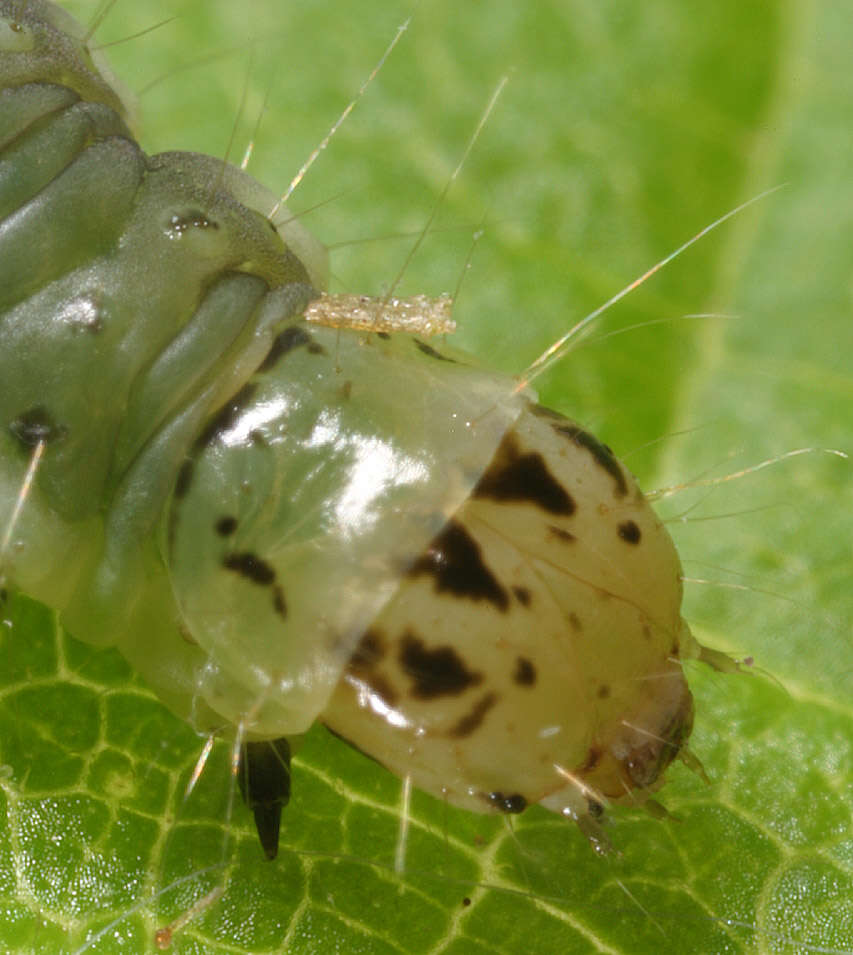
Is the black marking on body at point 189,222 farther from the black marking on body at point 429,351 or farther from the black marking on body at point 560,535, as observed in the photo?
the black marking on body at point 560,535

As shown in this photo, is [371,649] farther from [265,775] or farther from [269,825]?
[269,825]

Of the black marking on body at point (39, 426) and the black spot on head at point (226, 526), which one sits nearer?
the black spot on head at point (226, 526)

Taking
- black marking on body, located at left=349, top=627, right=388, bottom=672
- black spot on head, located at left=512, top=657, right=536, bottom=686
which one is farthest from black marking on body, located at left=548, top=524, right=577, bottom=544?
black marking on body, located at left=349, top=627, right=388, bottom=672

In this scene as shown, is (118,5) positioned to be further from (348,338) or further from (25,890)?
(25,890)

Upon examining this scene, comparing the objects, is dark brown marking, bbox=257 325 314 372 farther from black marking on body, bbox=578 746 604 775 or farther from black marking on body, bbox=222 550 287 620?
black marking on body, bbox=578 746 604 775

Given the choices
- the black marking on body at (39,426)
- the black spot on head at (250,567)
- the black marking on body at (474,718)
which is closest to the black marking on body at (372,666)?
the black marking on body at (474,718)

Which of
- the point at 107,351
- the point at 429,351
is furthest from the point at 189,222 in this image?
the point at 429,351

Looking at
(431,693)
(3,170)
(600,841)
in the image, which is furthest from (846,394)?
(3,170)
